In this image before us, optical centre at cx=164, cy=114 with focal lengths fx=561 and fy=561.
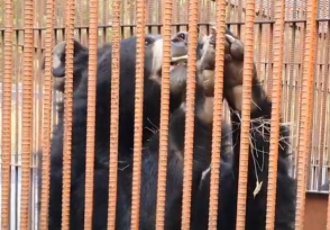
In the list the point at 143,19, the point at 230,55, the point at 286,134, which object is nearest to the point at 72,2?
the point at 143,19

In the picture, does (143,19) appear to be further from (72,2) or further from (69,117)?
(69,117)

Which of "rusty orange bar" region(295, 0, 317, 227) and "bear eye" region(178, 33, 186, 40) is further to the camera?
"bear eye" region(178, 33, 186, 40)

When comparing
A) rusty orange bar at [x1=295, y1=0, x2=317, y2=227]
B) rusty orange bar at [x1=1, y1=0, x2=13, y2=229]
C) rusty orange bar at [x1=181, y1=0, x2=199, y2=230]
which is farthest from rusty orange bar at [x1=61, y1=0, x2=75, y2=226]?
rusty orange bar at [x1=295, y1=0, x2=317, y2=227]

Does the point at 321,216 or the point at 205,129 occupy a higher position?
the point at 205,129

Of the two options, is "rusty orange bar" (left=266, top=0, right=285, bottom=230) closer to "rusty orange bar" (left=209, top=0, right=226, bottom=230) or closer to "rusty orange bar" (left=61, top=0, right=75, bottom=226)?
"rusty orange bar" (left=209, top=0, right=226, bottom=230)

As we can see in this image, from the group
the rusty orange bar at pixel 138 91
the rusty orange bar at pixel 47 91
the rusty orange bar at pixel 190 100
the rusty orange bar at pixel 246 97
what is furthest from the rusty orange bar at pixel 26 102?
the rusty orange bar at pixel 246 97

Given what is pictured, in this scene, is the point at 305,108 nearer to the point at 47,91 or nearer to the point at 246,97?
the point at 246,97


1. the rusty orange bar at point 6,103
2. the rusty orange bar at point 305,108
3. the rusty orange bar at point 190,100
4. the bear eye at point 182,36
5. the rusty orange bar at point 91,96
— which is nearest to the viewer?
the rusty orange bar at point 305,108

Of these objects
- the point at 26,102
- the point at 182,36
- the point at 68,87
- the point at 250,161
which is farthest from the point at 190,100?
Answer: the point at 182,36

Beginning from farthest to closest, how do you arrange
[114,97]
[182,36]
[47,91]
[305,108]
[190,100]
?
[182,36], [47,91], [114,97], [190,100], [305,108]

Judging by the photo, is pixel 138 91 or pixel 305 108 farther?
pixel 138 91

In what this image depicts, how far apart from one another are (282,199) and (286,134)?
0.28m

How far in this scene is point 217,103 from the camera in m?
1.44

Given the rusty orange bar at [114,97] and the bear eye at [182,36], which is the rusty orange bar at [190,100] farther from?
the bear eye at [182,36]
